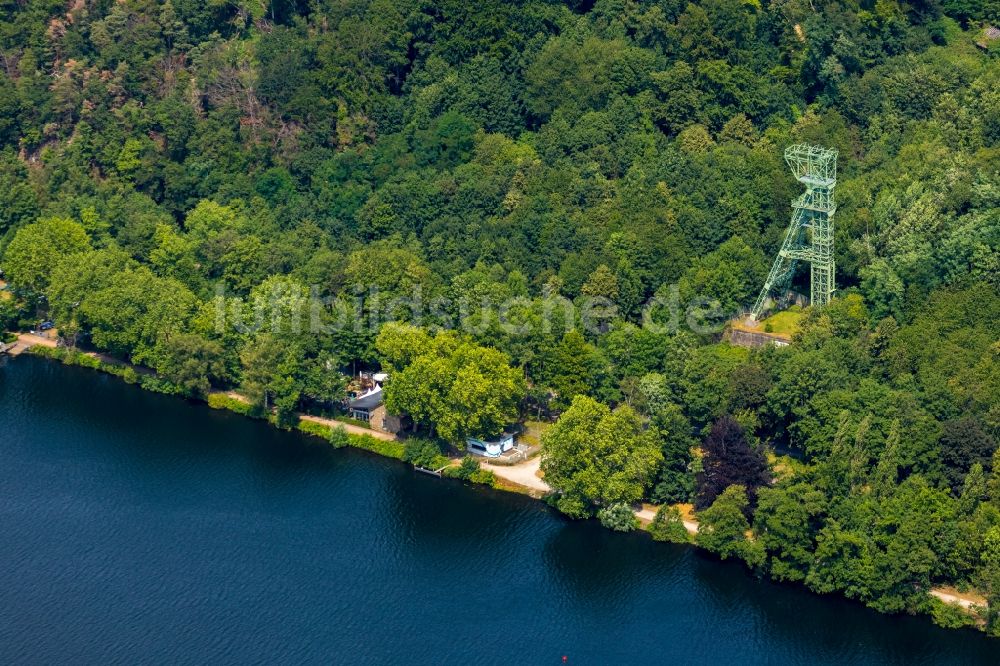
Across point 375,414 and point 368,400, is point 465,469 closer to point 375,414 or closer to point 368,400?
point 375,414

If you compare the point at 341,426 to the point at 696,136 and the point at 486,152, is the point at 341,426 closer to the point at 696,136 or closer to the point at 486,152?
the point at 486,152

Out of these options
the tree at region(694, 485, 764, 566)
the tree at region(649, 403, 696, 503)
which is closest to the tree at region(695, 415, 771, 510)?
the tree at region(694, 485, 764, 566)

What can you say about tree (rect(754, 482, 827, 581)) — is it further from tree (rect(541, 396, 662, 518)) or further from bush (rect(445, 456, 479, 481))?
bush (rect(445, 456, 479, 481))

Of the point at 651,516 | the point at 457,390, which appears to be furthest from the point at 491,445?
the point at 651,516

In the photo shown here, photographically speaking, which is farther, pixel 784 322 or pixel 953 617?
pixel 784 322

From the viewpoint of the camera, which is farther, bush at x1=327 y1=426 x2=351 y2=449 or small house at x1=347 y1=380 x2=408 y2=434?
small house at x1=347 y1=380 x2=408 y2=434

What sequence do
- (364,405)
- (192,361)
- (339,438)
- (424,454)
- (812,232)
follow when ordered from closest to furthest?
(424,454) → (339,438) → (364,405) → (812,232) → (192,361)
